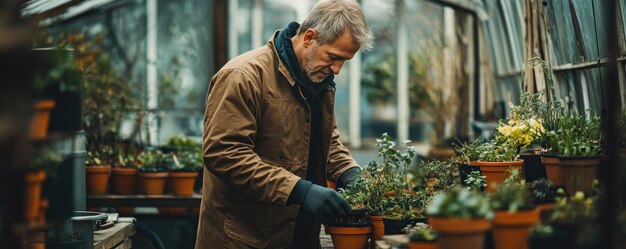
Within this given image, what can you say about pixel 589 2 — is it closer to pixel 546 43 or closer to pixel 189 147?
pixel 546 43

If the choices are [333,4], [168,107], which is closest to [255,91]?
[333,4]

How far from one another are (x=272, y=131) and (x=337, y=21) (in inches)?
20.6

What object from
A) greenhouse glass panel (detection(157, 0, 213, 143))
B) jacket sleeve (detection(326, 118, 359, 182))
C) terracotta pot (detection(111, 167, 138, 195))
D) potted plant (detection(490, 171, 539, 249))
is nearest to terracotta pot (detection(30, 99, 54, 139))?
potted plant (detection(490, 171, 539, 249))

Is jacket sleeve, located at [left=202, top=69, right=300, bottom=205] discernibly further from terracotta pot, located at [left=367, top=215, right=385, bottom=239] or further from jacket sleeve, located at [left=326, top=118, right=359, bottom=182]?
jacket sleeve, located at [left=326, top=118, right=359, bottom=182]

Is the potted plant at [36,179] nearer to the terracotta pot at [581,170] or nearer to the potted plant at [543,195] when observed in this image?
the potted plant at [543,195]

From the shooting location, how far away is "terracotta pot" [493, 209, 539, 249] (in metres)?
2.47

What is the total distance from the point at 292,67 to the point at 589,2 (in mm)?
1627

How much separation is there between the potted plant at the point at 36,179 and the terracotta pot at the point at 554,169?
68.0 inches

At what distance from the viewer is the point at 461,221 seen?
7.45ft

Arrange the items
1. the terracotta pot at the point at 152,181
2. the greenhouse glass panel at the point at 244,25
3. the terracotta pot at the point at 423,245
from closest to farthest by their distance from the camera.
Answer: the terracotta pot at the point at 423,245, the terracotta pot at the point at 152,181, the greenhouse glass panel at the point at 244,25

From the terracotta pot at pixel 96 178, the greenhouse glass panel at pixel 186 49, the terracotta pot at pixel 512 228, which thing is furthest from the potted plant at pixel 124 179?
the greenhouse glass panel at pixel 186 49

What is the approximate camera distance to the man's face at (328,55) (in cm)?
368

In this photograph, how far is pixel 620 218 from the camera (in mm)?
2459

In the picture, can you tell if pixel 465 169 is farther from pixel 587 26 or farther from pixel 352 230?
pixel 587 26
